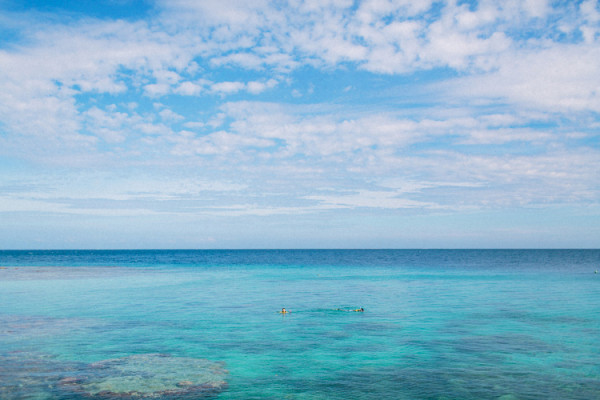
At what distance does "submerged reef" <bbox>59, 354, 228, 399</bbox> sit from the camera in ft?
47.0

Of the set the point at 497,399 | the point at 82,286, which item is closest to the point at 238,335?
the point at 497,399

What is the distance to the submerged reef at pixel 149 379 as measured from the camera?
47.0 feet

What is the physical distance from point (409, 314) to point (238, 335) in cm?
1198

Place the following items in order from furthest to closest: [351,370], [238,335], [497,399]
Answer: [238,335] → [351,370] → [497,399]

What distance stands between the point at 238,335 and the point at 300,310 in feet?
29.6

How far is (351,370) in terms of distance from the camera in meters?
17.0

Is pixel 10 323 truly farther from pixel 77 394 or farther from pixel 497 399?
pixel 497 399

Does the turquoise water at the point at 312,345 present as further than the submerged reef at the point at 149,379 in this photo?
Yes

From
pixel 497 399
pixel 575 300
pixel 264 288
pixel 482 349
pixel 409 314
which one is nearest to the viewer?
pixel 497 399

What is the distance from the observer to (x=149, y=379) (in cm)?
1566

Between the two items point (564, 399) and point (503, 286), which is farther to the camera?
point (503, 286)

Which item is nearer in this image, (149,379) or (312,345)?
(149,379)

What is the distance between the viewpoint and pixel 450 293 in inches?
1635

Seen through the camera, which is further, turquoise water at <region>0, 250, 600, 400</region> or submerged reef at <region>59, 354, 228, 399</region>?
turquoise water at <region>0, 250, 600, 400</region>
